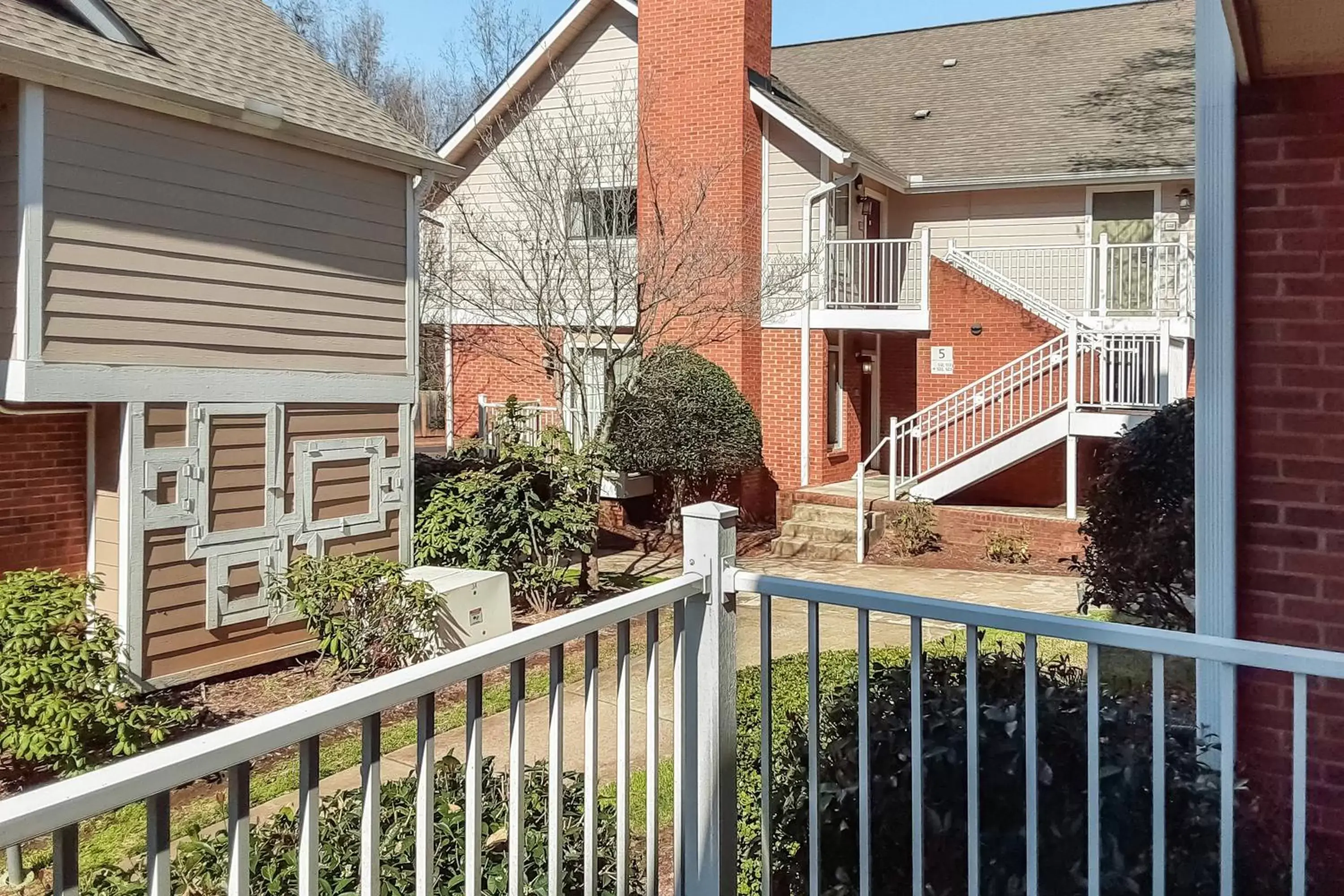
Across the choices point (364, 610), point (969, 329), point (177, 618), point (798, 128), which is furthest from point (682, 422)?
point (177, 618)

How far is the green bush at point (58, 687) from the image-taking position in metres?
5.48

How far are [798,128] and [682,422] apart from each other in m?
4.63

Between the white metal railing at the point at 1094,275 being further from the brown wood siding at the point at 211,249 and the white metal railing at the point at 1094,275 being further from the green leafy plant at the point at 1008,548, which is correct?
the brown wood siding at the point at 211,249

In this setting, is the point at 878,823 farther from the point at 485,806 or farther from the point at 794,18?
the point at 794,18

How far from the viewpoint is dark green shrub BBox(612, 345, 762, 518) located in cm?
1455

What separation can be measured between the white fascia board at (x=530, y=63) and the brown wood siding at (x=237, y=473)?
928 cm

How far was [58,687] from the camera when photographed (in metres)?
5.66

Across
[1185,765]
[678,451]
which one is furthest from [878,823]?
[678,451]

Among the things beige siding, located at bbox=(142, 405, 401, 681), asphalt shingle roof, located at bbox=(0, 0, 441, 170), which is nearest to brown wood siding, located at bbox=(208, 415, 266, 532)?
beige siding, located at bbox=(142, 405, 401, 681)

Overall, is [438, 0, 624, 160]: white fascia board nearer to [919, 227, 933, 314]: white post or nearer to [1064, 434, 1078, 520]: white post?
[919, 227, 933, 314]: white post

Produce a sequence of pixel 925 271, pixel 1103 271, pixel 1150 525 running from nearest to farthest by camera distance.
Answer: pixel 1150 525
pixel 1103 271
pixel 925 271

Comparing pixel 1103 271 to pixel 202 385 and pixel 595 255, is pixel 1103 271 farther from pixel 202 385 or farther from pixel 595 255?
pixel 202 385

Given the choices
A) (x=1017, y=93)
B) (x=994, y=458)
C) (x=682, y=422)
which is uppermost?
(x=1017, y=93)

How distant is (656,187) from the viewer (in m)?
16.0
